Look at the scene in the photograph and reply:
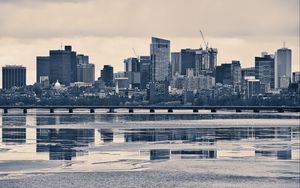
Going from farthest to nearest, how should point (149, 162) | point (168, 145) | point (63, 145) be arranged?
1. point (168, 145)
2. point (63, 145)
3. point (149, 162)

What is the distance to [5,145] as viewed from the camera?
93188 millimetres

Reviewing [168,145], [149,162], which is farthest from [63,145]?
[149,162]

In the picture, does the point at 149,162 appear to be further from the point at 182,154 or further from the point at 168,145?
the point at 168,145

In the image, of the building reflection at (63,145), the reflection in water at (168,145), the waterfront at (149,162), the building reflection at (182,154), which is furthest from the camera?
the building reflection at (63,145)

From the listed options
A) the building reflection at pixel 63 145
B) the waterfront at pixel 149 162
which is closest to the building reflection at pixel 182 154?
the waterfront at pixel 149 162

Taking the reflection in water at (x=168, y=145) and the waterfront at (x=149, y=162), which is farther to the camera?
the reflection in water at (x=168, y=145)

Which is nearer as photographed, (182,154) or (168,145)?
Answer: (182,154)

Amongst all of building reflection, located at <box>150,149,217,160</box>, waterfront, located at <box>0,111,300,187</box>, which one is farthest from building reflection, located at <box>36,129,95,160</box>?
building reflection, located at <box>150,149,217,160</box>

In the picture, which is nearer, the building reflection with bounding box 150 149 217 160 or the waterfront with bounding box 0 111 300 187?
the waterfront with bounding box 0 111 300 187

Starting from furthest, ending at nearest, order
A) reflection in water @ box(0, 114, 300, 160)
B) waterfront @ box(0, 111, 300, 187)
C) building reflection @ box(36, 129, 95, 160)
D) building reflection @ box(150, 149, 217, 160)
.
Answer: building reflection @ box(36, 129, 95, 160) < reflection in water @ box(0, 114, 300, 160) < building reflection @ box(150, 149, 217, 160) < waterfront @ box(0, 111, 300, 187)

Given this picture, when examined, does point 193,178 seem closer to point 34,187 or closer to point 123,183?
point 123,183

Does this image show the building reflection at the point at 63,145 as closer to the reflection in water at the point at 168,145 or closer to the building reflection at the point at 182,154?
the reflection in water at the point at 168,145

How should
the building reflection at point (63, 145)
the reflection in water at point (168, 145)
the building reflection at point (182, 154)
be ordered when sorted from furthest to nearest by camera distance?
the building reflection at point (63, 145), the reflection in water at point (168, 145), the building reflection at point (182, 154)

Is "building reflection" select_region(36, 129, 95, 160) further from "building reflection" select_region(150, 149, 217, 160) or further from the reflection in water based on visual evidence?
"building reflection" select_region(150, 149, 217, 160)
